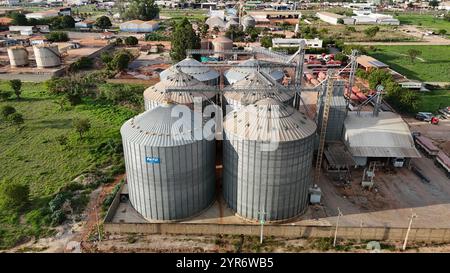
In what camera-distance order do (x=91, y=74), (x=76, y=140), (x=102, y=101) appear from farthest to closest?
(x=91, y=74), (x=102, y=101), (x=76, y=140)

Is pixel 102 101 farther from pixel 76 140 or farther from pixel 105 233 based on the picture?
pixel 105 233

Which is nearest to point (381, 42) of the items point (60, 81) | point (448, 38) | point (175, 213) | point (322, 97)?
point (448, 38)

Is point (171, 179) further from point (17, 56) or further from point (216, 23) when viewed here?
point (216, 23)

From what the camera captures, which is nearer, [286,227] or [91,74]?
[286,227]

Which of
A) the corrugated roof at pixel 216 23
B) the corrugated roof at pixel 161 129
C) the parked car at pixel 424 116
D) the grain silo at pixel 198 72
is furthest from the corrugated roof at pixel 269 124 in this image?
the corrugated roof at pixel 216 23

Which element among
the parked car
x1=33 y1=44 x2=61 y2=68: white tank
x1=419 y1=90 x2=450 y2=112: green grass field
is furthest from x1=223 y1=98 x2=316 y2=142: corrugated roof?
x1=33 y1=44 x2=61 y2=68: white tank

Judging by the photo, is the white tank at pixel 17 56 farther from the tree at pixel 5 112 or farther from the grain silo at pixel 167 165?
the grain silo at pixel 167 165
